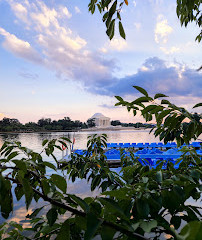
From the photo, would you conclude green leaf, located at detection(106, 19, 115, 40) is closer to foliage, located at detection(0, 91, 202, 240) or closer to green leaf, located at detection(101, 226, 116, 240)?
foliage, located at detection(0, 91, 202, 240)

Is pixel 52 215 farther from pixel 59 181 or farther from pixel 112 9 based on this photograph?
pixel 112 9

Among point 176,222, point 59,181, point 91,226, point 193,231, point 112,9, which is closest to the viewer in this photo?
point 193,231

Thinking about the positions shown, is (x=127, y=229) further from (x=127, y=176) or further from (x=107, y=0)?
(x=107, y=0)

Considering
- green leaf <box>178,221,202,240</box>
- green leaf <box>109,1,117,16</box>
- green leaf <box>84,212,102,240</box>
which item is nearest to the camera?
green leaf <box>178,221,202,240</box>

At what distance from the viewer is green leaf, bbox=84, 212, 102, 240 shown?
1.30 feet

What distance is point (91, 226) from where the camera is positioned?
0.42 meters

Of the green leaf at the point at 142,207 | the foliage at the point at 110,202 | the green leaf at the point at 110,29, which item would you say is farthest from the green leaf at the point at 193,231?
the green leaf at the point at 110,29

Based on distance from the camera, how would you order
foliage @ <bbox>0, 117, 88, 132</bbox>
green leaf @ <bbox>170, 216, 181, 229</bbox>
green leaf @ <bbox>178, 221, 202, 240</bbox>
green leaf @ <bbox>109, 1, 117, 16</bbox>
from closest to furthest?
green leaf @ <bbox>178, 221, 202, 240</bbox>
green leaf @ <bbox>170, 216, 181, 229</bbox>
green leaf @ <bbox>109, 1, 117, 16</bbox>
foliage @ <bbox>0, 117, 88, 132</bbox>

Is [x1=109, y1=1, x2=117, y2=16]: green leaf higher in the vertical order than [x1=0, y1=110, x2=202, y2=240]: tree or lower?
higher

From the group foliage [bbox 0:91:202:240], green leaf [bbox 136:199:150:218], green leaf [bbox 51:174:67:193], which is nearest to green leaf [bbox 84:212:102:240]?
foliage [bbox 0:91:202:240]

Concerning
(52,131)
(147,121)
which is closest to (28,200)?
(147,121)

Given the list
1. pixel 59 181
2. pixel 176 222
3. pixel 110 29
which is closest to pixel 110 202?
pixel 59 181

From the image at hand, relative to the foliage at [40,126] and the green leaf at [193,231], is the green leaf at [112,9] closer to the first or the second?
the green leaf at [193,231]

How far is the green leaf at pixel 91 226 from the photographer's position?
395mm
